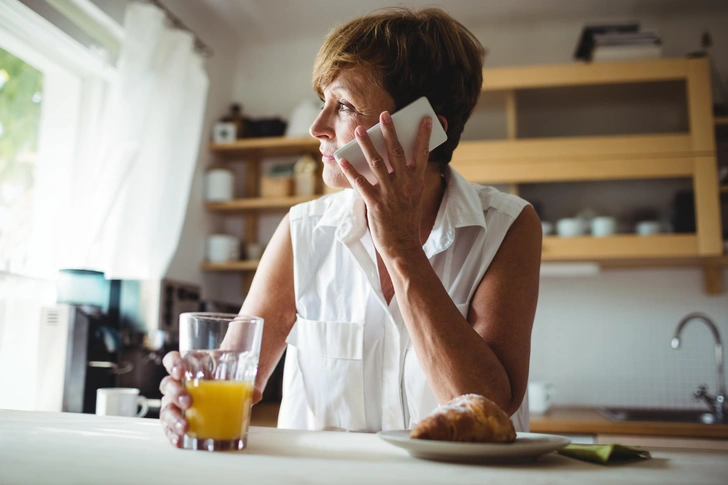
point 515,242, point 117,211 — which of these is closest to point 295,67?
point 117,211

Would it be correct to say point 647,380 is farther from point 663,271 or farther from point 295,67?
point 295,67

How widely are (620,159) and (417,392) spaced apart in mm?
2126

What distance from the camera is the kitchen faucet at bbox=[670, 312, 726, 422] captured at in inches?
108

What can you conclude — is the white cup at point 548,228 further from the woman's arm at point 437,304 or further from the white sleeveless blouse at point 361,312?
the woman's arm at point 437,304

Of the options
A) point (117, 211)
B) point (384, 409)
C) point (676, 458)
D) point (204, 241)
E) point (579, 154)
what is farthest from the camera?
point (204, 241)

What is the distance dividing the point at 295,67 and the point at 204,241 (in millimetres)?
1146

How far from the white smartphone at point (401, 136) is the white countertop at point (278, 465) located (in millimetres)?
451

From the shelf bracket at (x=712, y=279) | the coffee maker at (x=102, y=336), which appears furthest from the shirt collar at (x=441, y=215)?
the shelf bracket at (x=712, y=279)

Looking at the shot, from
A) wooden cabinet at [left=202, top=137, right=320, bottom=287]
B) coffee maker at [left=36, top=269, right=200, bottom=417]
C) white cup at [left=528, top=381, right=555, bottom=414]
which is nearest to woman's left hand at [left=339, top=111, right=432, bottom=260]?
coffee maker at [left=36, top=269, right=200, bottom=417]

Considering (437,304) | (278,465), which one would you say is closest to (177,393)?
(278,465)

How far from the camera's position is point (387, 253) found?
99 centimetres

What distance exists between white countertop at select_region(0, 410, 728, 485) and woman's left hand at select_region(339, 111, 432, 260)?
0.35 metres

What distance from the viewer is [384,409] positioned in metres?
1.13

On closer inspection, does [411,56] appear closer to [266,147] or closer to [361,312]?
[361,312]
